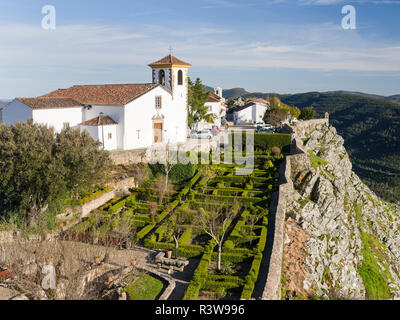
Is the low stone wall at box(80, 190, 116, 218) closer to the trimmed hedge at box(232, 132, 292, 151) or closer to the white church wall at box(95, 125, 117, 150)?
the white church wall at box(95, 125, 117, 150)

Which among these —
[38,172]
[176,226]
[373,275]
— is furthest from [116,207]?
[373,275]

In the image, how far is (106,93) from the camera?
127ft

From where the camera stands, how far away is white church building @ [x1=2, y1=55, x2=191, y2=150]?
33875mm

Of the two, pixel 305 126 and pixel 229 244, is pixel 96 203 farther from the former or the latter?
pixel 305 126

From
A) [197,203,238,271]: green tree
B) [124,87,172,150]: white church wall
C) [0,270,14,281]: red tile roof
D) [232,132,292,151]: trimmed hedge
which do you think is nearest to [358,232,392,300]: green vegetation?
[232,132,292,151]: trimmed hedge

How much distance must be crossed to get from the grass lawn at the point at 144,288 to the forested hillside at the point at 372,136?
89.8 m

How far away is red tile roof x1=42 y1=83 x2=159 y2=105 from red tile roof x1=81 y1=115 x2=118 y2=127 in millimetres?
1807

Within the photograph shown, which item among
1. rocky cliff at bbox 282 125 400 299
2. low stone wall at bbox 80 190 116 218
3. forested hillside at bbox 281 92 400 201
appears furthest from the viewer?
forested hillside at bbox 281 92 400 201

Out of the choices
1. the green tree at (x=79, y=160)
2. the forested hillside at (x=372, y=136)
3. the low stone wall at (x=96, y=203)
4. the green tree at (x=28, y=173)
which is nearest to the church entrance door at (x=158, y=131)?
the low stone wall at (x=96, y=203)

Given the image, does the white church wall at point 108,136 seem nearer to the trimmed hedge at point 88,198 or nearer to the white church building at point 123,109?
the white church building at point 123,109

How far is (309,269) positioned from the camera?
21.6 meters

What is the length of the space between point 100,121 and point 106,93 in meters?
5.06
